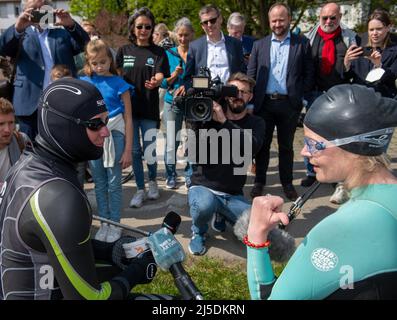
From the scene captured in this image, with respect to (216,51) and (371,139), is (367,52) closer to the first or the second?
(216,51)

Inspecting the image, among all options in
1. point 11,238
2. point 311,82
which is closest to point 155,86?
point 311,82

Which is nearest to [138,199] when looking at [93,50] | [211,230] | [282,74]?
[211,230]

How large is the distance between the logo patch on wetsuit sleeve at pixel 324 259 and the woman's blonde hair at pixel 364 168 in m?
0.28

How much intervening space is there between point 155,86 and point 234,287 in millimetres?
2385

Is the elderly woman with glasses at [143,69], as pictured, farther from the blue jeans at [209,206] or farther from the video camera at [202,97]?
the blue jeans at [209,206]

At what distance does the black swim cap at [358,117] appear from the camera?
5.17ft

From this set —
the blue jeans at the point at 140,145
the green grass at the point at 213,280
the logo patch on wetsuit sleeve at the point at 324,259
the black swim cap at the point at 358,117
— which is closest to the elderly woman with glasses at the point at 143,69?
the blue jeans at the point at 140,145

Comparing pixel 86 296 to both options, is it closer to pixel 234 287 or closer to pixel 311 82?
pixel 234 287

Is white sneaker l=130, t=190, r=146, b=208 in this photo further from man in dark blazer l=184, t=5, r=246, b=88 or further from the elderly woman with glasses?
man in dark blazer l=184, t=5, r=246, b=88

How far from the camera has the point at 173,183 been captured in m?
5.62

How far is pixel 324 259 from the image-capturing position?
146 centimetres

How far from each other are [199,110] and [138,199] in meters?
1.69

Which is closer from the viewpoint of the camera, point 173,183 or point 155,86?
point 155,86

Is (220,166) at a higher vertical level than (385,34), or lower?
lower
